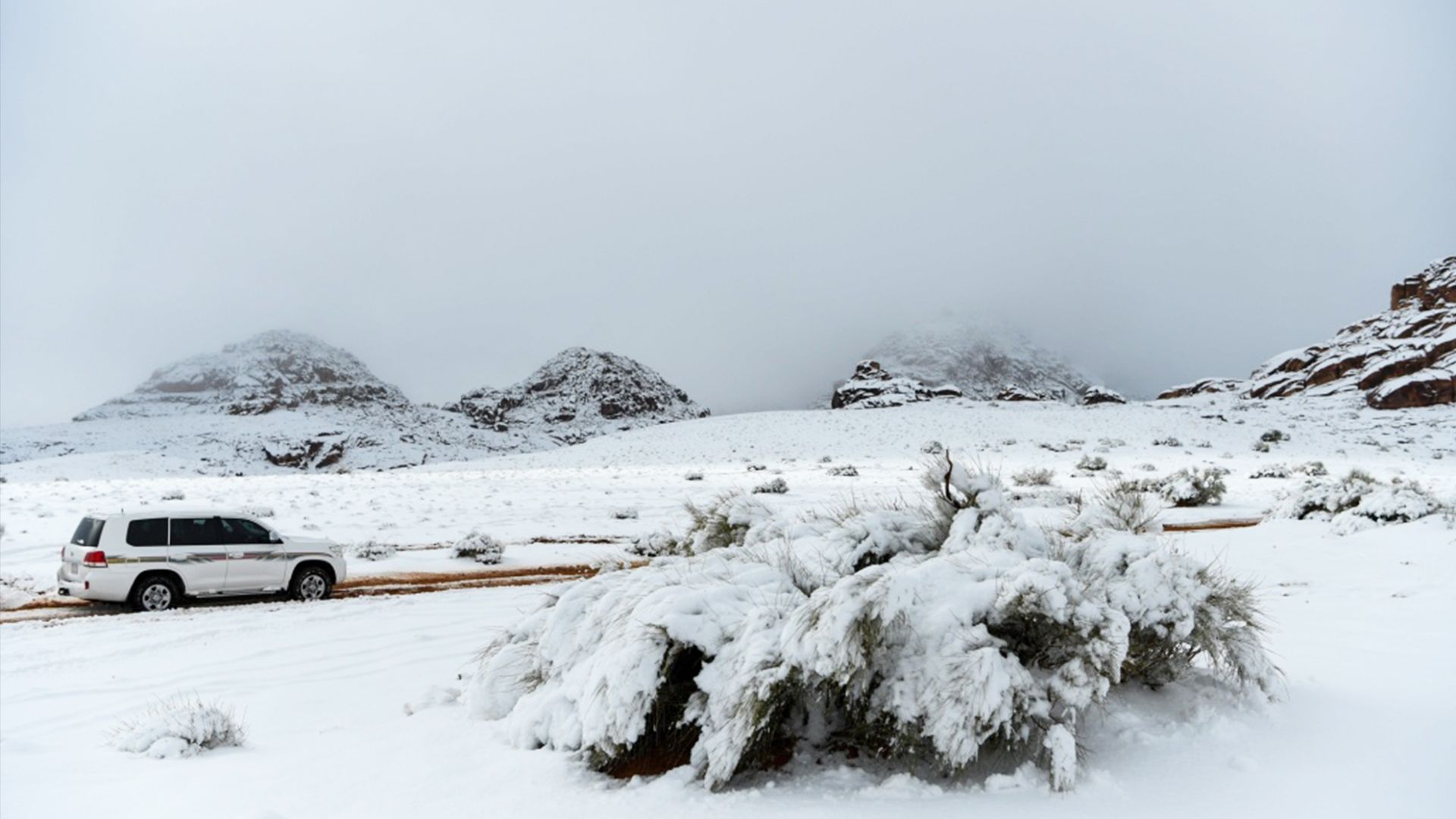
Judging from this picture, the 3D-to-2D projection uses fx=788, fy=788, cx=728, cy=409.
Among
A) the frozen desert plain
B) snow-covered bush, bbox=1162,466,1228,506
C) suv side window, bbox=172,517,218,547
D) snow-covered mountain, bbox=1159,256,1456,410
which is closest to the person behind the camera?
the frozen desert plain

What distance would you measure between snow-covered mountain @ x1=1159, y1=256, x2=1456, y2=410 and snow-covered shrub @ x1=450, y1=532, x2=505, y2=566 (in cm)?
5934

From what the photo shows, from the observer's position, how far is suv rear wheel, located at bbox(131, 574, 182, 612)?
41.4 ft

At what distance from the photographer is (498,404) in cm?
19588

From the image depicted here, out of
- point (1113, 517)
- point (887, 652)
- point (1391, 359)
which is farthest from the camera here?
point (1391, 359)

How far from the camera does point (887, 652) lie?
4520 mm

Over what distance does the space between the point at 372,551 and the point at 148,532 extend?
18.0 feet

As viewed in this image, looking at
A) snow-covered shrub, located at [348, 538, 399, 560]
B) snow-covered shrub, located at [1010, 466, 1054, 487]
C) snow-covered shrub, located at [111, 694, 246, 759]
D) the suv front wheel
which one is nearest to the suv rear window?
the suv front wheel

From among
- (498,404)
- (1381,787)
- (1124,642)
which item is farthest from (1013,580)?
(498,404)

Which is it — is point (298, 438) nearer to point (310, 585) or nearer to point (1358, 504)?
point (310, 585)

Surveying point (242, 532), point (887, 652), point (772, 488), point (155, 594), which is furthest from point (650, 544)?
point (887, 652)

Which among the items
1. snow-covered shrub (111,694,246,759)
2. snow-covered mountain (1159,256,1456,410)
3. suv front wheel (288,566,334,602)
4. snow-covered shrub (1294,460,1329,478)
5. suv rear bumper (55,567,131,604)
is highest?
snow-covered mountain (1159,256,1456,410)

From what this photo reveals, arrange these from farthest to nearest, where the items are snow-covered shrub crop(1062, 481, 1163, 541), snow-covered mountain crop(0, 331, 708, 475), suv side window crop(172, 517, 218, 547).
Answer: snow-covered mountain crop(0, 331, 708, 475) → suv side window crop(172, 517, 218, 547) → snow-covered shrub crop(1062, 481, 1163, 541)

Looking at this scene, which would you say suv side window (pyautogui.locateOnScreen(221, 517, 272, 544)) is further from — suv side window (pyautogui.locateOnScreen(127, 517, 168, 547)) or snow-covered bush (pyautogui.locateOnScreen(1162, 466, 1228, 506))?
snow-covered bush (pyautogui.locateOnScreen(1162, 466, 1228, 506))

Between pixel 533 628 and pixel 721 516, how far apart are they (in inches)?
80.3
